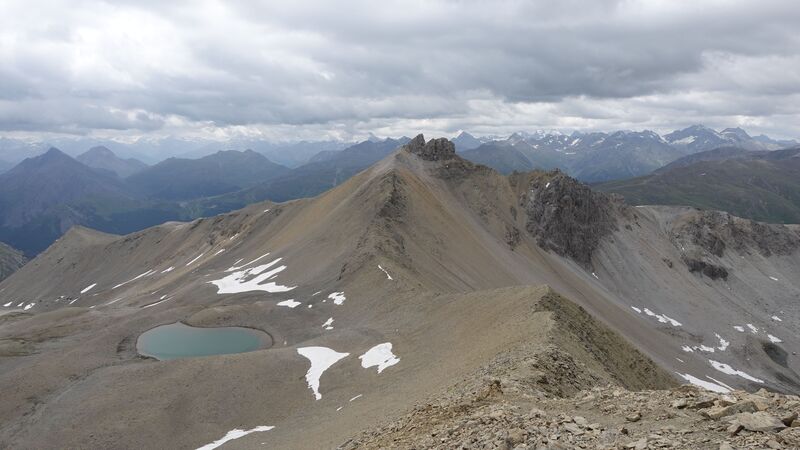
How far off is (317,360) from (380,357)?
8326mm

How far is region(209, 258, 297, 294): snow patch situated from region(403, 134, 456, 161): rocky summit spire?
74.7 metres

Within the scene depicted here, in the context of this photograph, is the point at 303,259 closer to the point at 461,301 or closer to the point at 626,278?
the point at 461,301

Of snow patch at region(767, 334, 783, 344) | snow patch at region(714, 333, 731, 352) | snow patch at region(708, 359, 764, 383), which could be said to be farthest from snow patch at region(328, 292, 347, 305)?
snow patch at region(767, 334, 783, 344)

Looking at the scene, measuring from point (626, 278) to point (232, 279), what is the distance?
129 metres

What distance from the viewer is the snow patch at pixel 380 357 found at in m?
49.3

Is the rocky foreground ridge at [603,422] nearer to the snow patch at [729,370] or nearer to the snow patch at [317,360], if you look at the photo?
the snow patch at [317,360]

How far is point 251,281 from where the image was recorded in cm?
9725

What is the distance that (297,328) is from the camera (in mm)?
71562

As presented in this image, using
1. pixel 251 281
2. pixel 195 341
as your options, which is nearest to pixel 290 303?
pixel 195 341

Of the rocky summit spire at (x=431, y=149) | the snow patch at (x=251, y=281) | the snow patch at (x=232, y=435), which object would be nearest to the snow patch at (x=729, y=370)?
the rocky summit spire at (x=431, y=149)

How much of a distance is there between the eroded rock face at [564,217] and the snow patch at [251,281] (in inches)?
3552

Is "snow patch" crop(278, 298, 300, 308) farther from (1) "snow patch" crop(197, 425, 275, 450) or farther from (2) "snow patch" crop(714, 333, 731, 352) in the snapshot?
→ (2) "snow patch" crop(714, 333, 731, 352)

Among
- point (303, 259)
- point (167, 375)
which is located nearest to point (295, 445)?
point (167, 375)

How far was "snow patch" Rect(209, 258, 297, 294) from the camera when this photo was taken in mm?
91531
